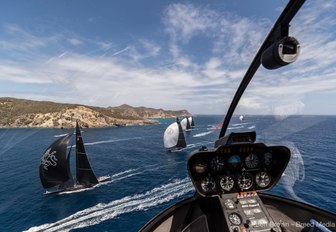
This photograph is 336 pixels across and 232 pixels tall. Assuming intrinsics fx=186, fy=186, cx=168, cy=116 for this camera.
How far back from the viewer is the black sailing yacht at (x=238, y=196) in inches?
216

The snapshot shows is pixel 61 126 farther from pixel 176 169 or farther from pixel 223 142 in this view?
pixel 223 142

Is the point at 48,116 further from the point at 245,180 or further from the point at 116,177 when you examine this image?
the point at 245,180

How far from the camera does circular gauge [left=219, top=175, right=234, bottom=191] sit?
245 inches

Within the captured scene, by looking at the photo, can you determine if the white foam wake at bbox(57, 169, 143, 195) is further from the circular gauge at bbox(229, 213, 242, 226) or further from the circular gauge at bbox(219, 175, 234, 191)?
the circular gauge at bbox(229, 213, 242, 226)

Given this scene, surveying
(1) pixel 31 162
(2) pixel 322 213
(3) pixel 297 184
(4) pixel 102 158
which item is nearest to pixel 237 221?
(2) pixel 322 213

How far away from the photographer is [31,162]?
167ft

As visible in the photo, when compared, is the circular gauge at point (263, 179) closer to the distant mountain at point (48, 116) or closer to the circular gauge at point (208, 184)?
the circular gauge at point (208, 184)

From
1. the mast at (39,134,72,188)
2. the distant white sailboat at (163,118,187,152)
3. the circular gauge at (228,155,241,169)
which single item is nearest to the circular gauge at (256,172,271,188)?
the circular gauge at (228,155,241,169)

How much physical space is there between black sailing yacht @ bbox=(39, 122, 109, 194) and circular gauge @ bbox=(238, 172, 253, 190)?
32.4m

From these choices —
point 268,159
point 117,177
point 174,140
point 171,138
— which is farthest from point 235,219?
point 174,140

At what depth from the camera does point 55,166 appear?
108 feet

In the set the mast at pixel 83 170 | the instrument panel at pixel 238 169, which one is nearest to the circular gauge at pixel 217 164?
the instrument panel at pixel 238 169

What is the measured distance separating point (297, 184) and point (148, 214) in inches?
977

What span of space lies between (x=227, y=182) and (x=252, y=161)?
1.12 metres
